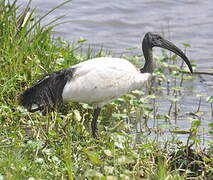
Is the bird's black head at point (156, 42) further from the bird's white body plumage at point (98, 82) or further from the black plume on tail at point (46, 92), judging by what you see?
→ the black plume on tail at point (46, 92)

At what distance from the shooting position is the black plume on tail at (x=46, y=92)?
556 cm

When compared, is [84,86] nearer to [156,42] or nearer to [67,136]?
[156,42]

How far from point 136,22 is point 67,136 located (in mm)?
6956

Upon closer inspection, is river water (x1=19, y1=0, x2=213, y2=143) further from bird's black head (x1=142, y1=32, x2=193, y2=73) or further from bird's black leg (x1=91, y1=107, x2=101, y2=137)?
bird's black leg (x1=91, y1=107, x2=101, y2=137)

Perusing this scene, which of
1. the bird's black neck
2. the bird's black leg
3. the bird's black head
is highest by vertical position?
the bird's black head

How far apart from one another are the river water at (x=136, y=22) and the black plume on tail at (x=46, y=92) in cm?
352

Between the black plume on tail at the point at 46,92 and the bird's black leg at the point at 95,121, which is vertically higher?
the black plume on tail at the point at 46,92

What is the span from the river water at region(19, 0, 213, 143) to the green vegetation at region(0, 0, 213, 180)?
2.77 metres

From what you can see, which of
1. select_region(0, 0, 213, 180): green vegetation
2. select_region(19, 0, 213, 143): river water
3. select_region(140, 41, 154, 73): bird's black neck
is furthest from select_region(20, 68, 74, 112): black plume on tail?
select_region(19, 0, 213, 143): river water

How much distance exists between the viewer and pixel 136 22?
442 inches

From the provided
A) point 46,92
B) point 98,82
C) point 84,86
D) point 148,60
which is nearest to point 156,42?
point 148,60

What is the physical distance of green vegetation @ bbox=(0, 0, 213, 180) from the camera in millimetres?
4023

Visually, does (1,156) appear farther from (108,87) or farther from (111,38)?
(111,38)

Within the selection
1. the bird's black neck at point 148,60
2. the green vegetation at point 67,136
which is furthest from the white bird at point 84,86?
the bird's black neck at point 148,60
